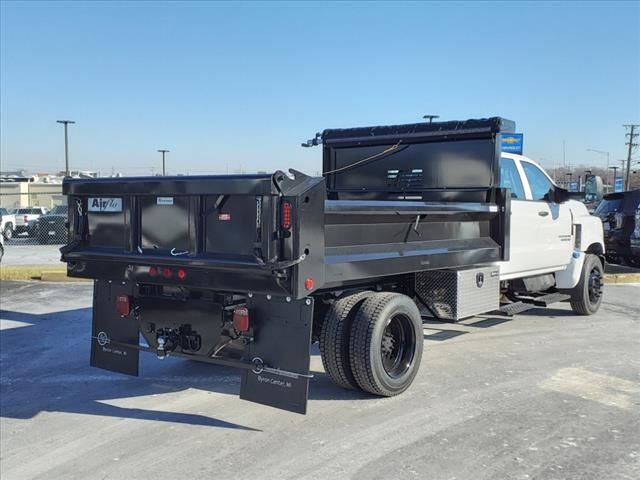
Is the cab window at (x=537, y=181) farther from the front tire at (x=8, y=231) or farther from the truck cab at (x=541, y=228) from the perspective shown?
the front tire at (x=8, y=231)

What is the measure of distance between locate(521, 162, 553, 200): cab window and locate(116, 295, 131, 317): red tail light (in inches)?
206

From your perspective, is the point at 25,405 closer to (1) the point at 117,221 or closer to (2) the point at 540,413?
(1) the point at 117,221

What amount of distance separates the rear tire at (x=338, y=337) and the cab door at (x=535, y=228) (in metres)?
2.83

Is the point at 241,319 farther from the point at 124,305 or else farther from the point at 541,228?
the point at 541,228

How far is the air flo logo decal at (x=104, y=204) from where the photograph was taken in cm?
493

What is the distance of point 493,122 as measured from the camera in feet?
22.1

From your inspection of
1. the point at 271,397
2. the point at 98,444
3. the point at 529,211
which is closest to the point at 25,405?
the point at 98,444

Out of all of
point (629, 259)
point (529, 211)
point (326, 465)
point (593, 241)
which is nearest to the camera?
point (326, 465)

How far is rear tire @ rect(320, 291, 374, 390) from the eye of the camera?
501cm

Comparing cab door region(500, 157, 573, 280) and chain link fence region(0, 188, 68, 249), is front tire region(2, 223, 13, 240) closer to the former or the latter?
chain link fence region(0, 188, 68, 249)

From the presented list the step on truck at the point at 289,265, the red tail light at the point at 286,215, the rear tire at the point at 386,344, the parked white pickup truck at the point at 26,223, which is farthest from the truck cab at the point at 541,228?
the parked white pickup truck at the point at 26,223

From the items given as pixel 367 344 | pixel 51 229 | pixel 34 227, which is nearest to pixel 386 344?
pixel 367 344

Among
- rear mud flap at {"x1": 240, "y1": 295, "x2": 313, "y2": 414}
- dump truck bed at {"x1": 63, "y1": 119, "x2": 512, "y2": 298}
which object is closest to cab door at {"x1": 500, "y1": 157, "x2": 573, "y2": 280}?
dump truck bed at {"x1": 63, "y1": 119, "x2": 512, "y2": 298}

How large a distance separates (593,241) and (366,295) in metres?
5.46
